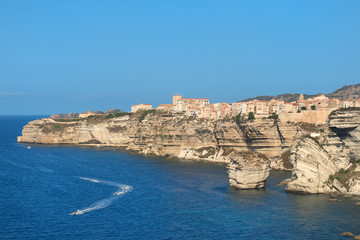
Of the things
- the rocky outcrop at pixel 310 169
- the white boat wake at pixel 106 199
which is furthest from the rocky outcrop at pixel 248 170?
the white boat wake at pixel 106 199

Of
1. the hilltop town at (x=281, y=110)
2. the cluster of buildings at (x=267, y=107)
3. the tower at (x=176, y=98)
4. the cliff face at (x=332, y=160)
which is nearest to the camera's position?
the cliff face at (x=332, y=160)

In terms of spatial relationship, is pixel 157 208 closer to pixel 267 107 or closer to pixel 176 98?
pixel 267 107

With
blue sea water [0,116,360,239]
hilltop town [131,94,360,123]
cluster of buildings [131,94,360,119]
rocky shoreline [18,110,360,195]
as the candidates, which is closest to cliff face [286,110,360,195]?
rocky shoreline [18,110,360,195]

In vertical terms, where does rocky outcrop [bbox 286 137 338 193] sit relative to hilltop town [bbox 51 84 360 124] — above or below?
below

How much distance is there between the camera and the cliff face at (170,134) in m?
75.9

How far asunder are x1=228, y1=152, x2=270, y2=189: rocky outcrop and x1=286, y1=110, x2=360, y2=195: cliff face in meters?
3.54

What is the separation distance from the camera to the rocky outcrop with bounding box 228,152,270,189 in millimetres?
50969

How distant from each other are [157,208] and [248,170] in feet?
43.4

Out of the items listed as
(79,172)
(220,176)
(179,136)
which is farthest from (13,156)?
(220,176)

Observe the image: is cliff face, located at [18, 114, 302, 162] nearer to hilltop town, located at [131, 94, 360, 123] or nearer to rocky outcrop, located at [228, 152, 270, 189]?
hilltop town, located at [131, 94, 360, 123]

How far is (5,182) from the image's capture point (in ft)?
193

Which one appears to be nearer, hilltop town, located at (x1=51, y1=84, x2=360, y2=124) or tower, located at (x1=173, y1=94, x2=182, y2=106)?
hilltop town, located at (x1=51, y1=84, x2=360, y2=124)

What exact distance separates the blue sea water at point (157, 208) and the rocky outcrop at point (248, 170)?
1.27m

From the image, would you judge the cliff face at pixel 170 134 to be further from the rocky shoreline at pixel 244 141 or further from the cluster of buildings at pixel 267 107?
the cluster of buildings at pixel 267 107
